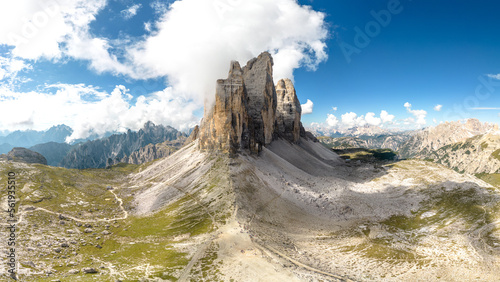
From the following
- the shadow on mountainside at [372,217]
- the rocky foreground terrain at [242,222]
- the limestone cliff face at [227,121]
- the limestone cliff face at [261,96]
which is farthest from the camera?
the limestone cliff face at [261,96]

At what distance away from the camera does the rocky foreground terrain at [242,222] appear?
52406 millimetres

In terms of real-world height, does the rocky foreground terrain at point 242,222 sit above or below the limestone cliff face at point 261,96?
below

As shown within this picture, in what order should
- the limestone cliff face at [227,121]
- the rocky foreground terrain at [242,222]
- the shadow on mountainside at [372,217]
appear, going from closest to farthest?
1. the rocky foreground terrain at [242,222]
2. the shadow on mountainside at [372,217]
3. the limestone cliff face at [227,121]

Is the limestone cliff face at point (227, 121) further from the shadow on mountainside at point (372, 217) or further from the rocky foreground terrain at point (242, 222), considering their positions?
the shadow on mountainside at point (372, 217)

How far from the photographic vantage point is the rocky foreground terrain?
52406mm

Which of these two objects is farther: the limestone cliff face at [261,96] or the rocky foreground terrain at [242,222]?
the limestone cliff face at [261,96]

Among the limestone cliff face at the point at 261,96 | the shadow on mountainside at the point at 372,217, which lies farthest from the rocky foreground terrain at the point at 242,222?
the limestone cliff face at the point at 261,96

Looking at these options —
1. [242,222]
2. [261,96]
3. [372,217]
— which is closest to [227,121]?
[261,96]

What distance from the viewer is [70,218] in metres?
83.7

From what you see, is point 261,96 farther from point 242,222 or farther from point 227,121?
point 242,222

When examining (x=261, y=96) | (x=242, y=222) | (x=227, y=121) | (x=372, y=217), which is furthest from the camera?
(x=261, y=96)

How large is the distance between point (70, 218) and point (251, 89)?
143 m

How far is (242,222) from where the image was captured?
2938 inches

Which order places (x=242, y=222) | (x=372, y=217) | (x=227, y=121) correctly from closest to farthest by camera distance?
(x=242, y=222), (x=372, y=217), (x=227, y=121)
